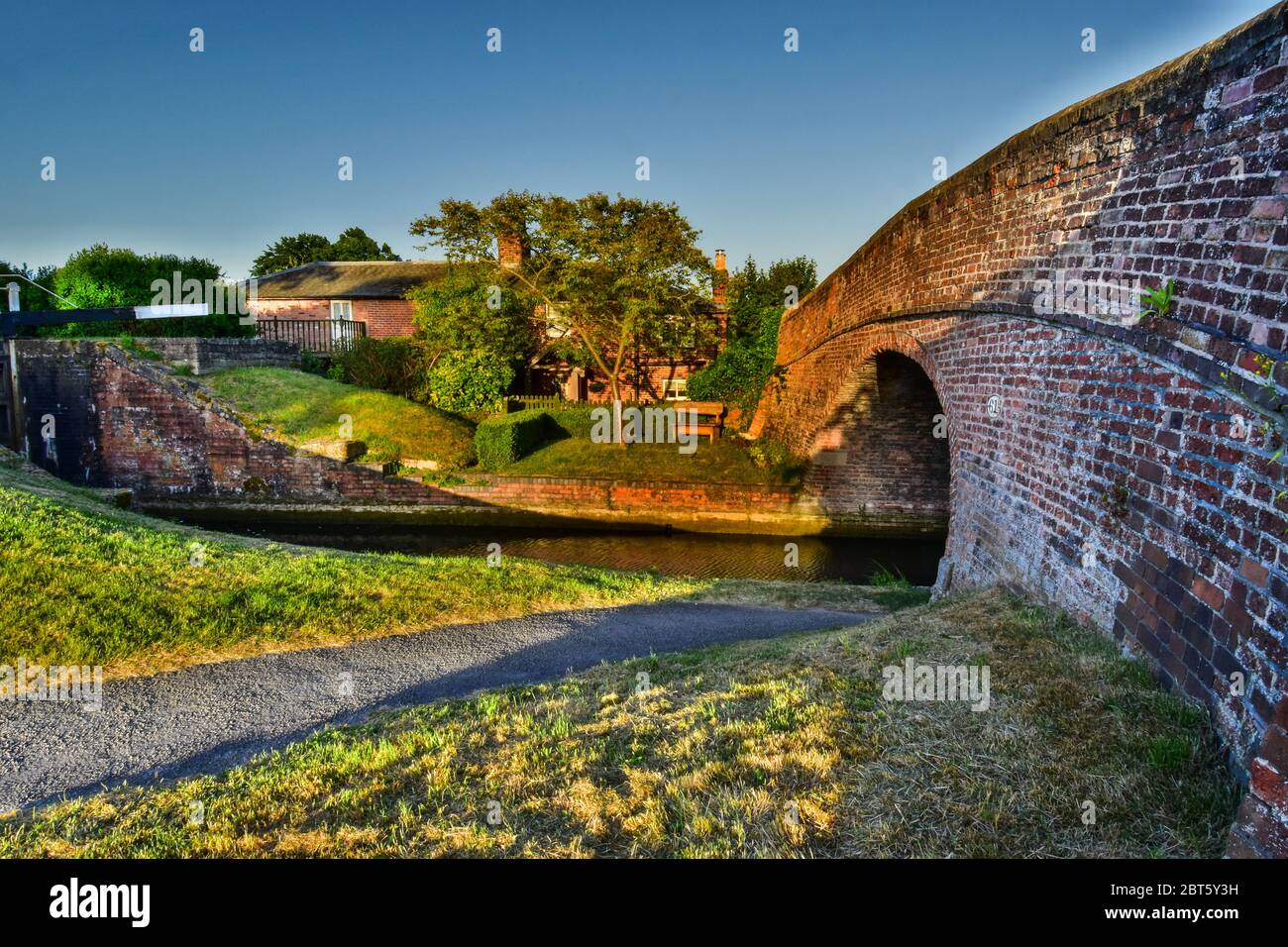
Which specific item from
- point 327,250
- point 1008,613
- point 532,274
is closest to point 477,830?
point 1008,613

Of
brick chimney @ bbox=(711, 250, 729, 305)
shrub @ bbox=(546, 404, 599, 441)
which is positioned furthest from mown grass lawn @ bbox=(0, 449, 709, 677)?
brick chimney @ bbox=(711, 250, 729, 305)

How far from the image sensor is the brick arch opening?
45.2ft

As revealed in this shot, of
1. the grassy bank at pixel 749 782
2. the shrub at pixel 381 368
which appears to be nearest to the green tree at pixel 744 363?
the shrub at pixel 381 368

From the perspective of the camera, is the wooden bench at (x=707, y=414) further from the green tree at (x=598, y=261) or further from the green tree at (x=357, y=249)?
the green tree at (x=357, y=249)

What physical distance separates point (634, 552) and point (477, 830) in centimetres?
1075

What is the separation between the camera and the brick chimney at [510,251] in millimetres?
21250

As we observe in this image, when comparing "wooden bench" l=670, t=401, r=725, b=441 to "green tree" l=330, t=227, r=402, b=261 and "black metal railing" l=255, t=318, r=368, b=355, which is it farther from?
"green tree" l=330, t=227, r=402, b=261

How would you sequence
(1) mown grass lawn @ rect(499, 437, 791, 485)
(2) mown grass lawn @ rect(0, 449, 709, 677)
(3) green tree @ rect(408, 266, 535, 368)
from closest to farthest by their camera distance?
(2) mown grass lawn @ rect(0, 449, 709, 677) < (1) mown grass lawn @ rect(499, 437, 791, 485) < (3) green tree @ rect(408, 266, 535, 368)

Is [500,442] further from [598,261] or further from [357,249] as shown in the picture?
[357,249]

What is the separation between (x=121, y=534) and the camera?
787cm

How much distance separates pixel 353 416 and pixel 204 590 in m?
11.3

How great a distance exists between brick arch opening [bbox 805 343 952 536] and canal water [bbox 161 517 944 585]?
55 cm

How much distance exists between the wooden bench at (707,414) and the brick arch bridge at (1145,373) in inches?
380

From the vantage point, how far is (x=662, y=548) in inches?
549
